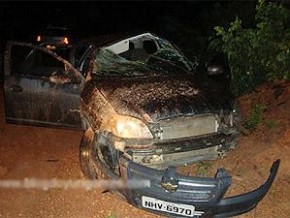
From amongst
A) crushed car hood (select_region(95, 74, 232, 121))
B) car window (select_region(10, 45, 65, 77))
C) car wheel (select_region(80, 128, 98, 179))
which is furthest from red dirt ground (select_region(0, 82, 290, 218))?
car window (select_region(10, 45, 65, 77))

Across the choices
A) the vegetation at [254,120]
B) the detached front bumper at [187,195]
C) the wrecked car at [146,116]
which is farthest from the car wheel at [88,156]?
the vegetation at [254,120]

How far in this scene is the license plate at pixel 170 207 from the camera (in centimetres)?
357

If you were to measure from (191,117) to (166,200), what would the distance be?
3.08ft

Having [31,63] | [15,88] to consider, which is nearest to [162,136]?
[15,88]

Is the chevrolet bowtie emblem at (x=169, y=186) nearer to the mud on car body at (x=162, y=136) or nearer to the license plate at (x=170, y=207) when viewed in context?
the mud on car body at (x=162, y=136)

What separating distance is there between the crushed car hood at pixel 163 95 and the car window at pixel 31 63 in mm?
1282

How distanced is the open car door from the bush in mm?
2795

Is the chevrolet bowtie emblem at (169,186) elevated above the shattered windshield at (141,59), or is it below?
below

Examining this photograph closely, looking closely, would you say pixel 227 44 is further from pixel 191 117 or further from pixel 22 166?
pixel 22 166

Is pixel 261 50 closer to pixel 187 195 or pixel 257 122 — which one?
pixel 257 122

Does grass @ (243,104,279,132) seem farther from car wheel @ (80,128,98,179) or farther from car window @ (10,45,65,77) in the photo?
car window @ (10,45,65,77)

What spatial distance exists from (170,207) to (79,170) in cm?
178

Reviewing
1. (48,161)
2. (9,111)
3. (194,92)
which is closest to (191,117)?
(194,92)

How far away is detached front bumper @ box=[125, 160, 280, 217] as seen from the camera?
3441 mm
